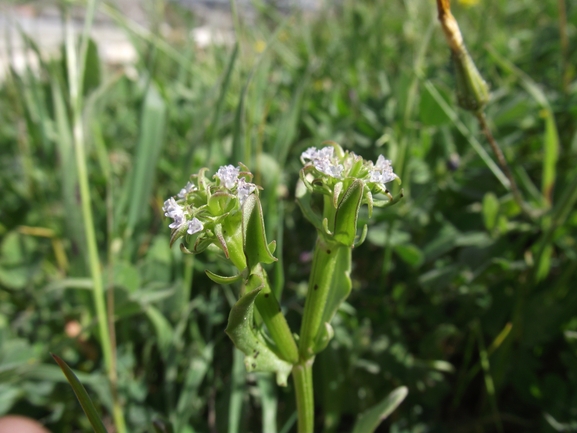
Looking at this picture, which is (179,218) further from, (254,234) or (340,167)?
(340,167)

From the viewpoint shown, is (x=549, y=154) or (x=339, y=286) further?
(x=549, y=154)

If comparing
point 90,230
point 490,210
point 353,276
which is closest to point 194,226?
point 90,230

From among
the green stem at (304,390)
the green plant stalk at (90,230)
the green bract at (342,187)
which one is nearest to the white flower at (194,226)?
the green bract at (342,187)

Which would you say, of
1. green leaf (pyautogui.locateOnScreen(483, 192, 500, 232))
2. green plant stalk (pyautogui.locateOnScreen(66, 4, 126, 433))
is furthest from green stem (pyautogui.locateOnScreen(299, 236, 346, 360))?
green leaf (pyautogui.locateOnScreen(483, 192, 500, 232))

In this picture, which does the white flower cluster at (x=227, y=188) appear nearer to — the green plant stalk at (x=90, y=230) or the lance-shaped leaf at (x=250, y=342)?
the lance-shaped leaf at (x=250, y=342)

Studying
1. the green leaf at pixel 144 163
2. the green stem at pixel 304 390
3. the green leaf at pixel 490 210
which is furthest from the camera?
the green leaf at pixel 144 163

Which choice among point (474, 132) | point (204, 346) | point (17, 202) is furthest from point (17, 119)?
point (474, 132)

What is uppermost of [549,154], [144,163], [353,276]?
[144,163]
